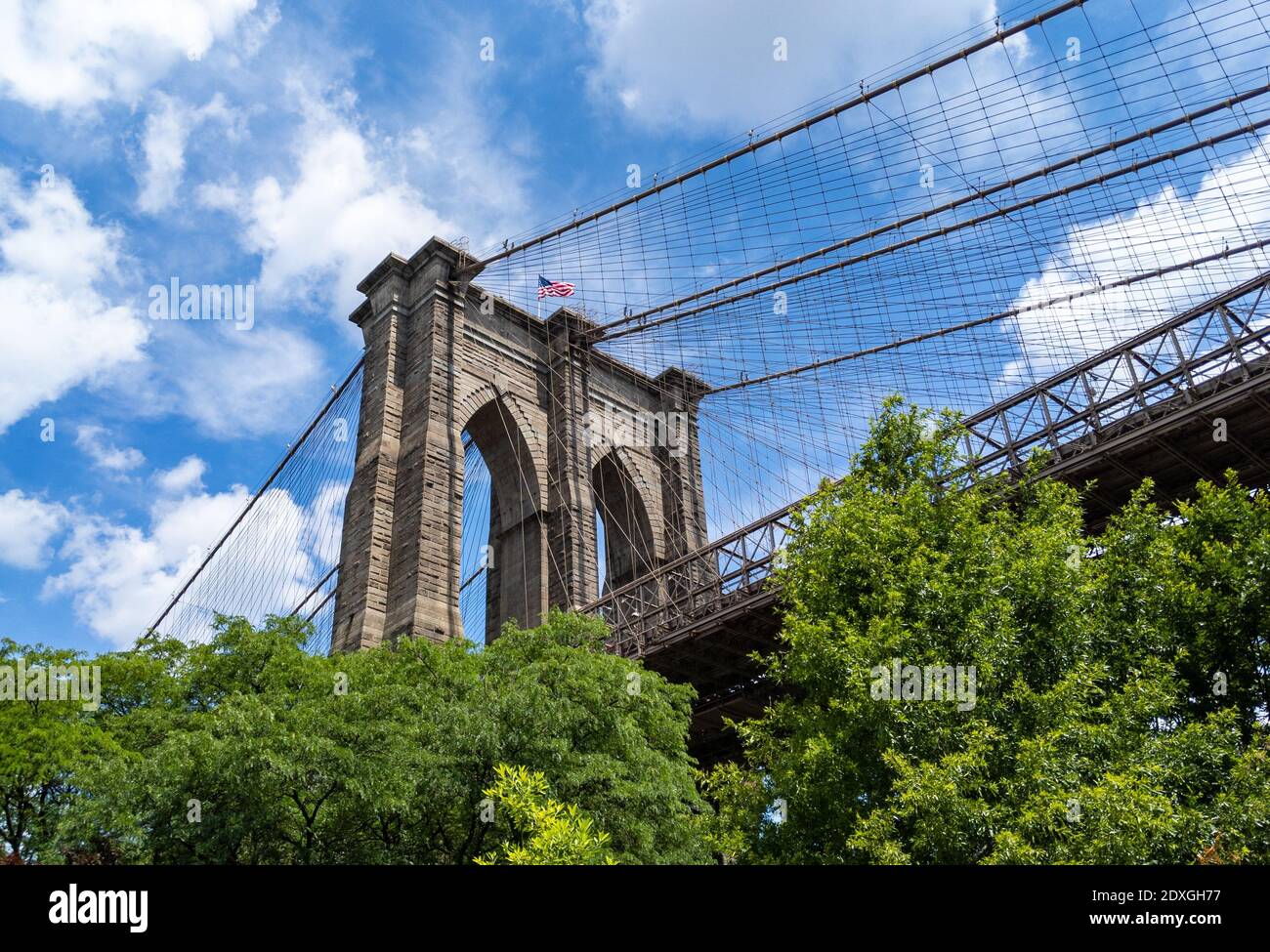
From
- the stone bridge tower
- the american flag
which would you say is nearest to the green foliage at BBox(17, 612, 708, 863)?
the stone bridge tower

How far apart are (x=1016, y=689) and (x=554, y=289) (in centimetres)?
2228

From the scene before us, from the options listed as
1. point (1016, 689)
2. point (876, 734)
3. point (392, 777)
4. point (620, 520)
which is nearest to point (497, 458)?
point (620, 520)

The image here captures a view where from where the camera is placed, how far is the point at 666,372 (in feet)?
122

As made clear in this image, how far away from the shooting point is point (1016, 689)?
10.4m

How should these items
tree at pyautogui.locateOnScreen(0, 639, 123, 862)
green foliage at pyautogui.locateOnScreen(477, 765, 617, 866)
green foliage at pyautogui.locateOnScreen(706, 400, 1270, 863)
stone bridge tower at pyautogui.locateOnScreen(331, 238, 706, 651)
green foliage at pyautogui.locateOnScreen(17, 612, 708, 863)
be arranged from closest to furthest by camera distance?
green foliage at pyautogui.locateOnScreen(477, 765, 617, 866) → green foliage at pyautogui.locateOnScreen(706, 400, 1270, 863) → green foliage at pyautogui.locateOnScreen(17, 612, 708, 863) → tree at pyautogui.locateOnScreen(0, 639, 123, 862) → stone bridge tower at pyautogui.locateOnScreen(331, 238, 706, 651)

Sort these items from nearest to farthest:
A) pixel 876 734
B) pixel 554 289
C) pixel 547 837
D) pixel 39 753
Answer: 1. pixel 547 837
2. pixel 876 734
3. pixel 39 753
4. pixel 554 289

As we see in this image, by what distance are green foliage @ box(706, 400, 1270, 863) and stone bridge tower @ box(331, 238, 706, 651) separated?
13.6 meters

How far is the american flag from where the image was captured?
3023 cm

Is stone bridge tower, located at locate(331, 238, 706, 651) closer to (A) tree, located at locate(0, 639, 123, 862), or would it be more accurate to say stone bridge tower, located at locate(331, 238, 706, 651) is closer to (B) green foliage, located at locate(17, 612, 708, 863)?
(A) tree, located at locate(0, 639, 123, 862)

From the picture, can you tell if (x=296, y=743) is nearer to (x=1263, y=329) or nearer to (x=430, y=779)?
(x=430, y=779)

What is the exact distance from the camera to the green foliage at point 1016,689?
30.0 feet

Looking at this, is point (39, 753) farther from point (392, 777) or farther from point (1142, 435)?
point (1142, 435)
